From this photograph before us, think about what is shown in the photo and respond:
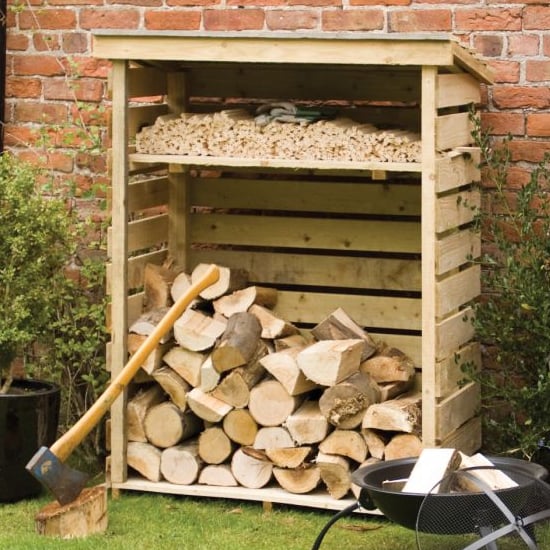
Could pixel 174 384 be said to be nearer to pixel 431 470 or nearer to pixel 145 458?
pixel 145 458

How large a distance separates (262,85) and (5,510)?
202 centimetres

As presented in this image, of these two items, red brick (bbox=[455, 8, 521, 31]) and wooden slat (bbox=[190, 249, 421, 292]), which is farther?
wooden slat (bbox=[190, 249, 421, 292])

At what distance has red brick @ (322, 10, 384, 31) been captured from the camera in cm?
527

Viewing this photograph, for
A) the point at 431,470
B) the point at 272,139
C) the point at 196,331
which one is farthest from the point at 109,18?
the point at 431,470

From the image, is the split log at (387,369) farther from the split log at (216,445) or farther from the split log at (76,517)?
the split log at (76,517)

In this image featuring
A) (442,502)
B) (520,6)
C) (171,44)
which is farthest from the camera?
(520,6)

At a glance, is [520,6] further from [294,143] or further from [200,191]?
[200,191]

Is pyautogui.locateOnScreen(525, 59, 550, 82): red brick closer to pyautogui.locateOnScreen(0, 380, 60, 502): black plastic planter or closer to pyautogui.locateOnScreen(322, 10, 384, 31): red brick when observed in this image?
pyautogui.locateOnScreen(322, 10, 384, 31): red brick

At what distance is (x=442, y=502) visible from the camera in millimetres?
3752

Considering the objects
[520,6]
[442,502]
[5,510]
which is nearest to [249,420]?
[5,510]

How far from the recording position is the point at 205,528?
4.67m

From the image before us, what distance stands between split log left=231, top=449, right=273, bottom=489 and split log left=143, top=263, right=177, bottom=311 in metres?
0.69

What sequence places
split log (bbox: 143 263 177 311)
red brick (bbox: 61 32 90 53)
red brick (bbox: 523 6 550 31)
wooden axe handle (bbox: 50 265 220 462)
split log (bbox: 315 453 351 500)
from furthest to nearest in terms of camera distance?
red brick (bbox: 61 32 90 53), split log (bbox: 143 263 177 311), red brick (bbox: 523 6 550 31), split log (bbox: 315 453 351 500), wooden axe handle (bbox: 50 265 220 462)

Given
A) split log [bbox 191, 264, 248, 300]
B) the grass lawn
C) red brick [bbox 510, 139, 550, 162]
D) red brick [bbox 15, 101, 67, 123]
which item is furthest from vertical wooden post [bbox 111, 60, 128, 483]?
red brick [bbox 510, 139, 550, 162]
